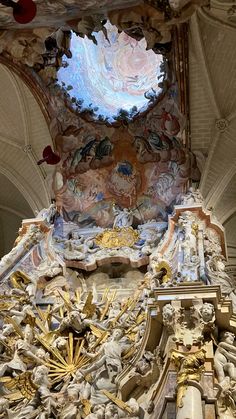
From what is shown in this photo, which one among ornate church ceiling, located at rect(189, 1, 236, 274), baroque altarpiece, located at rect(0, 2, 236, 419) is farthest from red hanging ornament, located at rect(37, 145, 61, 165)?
ornate church ceiling, located at rect(189, 1, 236, 274)

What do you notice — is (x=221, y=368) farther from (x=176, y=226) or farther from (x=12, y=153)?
(x=12, y=153)

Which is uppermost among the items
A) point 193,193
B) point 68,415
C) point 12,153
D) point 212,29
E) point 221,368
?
point 212,29

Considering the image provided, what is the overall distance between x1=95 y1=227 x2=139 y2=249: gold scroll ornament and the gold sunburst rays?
279 cm

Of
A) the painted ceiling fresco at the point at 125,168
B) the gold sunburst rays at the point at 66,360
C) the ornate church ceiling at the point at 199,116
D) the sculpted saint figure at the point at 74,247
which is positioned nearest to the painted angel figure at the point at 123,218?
the painted ceiling fresco at the point at 125,168

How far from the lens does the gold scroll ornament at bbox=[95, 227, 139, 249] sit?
12.1 metres

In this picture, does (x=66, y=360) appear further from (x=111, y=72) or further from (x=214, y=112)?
(x=111, y=72)

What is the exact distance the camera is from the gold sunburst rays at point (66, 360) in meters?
9.29

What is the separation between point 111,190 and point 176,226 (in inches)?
97.0

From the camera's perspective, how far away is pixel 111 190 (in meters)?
13.4

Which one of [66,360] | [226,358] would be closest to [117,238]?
[66,360]

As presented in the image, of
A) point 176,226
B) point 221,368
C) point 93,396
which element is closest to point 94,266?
point 176,226

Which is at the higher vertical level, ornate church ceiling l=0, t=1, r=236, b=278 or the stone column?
ornate church ceiling l=0, t=1, r=236, b=278

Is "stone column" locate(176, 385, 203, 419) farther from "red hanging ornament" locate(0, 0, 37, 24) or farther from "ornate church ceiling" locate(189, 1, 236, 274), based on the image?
"red hanging ornament" locate(0, 0, 37, 24)

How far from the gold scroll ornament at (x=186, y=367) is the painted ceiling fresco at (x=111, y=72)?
24.6 feet
